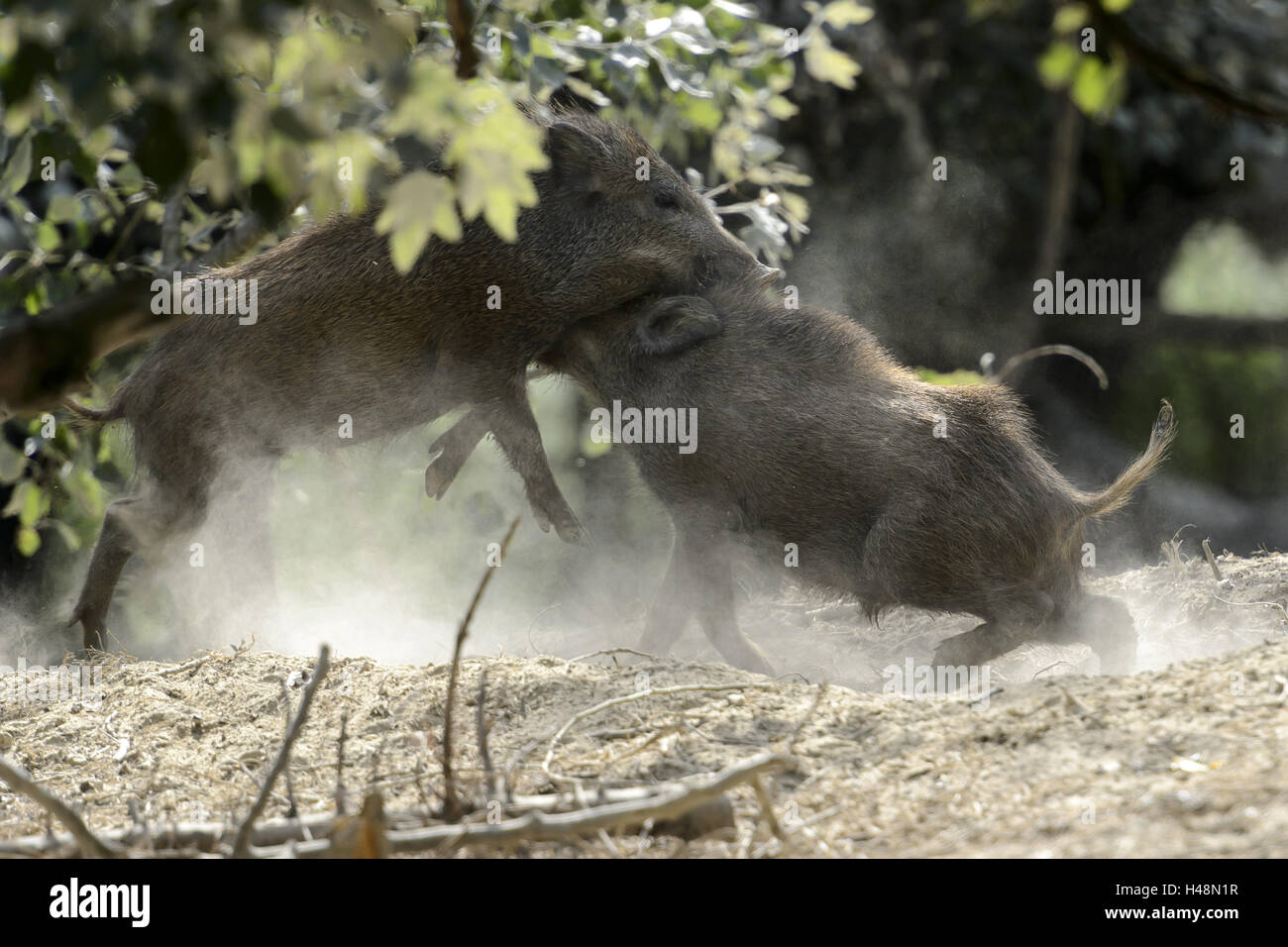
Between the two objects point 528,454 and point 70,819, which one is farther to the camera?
point 528,454

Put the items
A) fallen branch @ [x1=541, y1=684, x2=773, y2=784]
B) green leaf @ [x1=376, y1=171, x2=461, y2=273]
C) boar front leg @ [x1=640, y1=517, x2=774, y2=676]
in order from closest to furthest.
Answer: green leaf @ [x1=376, y1=171, x2=461, y2=273], fallen branch @ [x1=541, y1=684, x2=773, y2=784], boar front leg @ [x1=640, y1=517, x2=774, y2=676]

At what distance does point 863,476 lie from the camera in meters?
4.46

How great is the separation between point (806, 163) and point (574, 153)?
17.1 ft

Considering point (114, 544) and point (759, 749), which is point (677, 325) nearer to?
point (759, 749)

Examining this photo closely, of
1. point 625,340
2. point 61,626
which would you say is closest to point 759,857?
point 625,340

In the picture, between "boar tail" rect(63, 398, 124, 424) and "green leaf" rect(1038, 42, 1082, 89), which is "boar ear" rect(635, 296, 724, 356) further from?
"green leaf" rect(1038, 42, 1082, 89)

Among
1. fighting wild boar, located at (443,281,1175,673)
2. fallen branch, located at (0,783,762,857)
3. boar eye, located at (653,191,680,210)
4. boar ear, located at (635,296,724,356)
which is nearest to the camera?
fallen branch, located at (0,783,762,857)

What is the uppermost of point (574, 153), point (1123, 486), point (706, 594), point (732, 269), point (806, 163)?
point (806, 163)

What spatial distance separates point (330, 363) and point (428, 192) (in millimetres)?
3416

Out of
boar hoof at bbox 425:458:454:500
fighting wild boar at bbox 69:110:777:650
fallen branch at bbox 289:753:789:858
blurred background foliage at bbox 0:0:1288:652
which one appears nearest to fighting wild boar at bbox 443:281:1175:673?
fighting wild boar at bbox 69:110:777:650

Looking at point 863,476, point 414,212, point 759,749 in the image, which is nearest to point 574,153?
point 863,476

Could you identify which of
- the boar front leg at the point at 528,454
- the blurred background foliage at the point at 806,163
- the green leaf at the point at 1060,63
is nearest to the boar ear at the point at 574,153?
the blurred background foliage at the point at 806,163

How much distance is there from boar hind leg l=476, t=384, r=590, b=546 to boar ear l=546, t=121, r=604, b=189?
98 cm

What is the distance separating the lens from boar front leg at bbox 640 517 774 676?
16.0 ft
